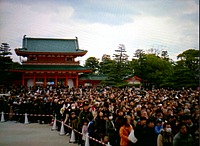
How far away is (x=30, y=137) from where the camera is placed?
341 inches

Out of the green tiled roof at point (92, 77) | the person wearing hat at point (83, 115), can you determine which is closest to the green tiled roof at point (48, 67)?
the green tiled roof at point (92, 77)

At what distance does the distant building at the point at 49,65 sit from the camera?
25.9 m

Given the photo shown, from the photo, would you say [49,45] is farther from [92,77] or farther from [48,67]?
[92,77]

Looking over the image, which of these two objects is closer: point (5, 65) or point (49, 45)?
point (5, 65)

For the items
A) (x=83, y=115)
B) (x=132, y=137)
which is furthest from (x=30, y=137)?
(x=132, y=137)

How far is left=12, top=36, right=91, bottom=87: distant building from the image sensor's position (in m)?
25.9

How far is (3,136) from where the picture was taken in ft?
29.1

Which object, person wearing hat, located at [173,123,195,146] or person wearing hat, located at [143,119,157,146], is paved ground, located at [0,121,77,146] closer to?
person wearing hat, located at [143,119,157,146]

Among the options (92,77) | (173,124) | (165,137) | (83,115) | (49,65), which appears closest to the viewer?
(165,137)

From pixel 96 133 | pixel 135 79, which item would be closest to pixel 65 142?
pixel 96 133

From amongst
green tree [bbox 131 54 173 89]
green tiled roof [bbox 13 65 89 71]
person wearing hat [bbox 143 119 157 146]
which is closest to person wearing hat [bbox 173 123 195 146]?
person wearing hat [bbox 143 119 157 146]

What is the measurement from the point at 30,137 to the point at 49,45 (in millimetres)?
21087

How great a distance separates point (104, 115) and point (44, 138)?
330cm

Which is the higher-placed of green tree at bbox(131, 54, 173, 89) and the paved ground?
green tree at bbox(131, 54, 173, 89)
